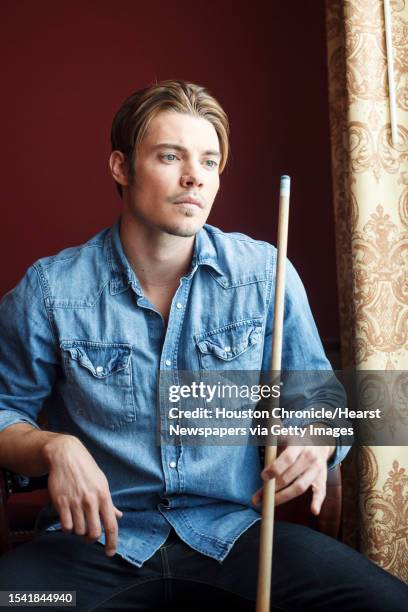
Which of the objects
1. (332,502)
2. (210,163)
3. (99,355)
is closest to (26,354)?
(99,355)

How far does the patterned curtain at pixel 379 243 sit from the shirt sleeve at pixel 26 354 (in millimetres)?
744

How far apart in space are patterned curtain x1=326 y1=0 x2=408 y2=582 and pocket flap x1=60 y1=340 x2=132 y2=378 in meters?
0.61

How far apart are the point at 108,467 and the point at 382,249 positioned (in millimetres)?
835

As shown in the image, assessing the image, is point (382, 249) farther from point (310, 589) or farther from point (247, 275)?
point (310, 589)

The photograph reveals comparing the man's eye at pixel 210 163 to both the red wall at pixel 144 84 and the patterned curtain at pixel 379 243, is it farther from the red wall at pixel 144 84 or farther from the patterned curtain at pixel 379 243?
the red wall at pixel 144 84

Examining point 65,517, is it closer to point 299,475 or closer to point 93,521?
point 93,521

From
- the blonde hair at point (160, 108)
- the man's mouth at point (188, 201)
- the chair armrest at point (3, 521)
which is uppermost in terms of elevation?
the blonde hair at point (160, 108)

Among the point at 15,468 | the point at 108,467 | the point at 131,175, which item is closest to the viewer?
the point at 15,468

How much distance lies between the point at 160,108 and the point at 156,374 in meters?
0.56

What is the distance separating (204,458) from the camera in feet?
5.39

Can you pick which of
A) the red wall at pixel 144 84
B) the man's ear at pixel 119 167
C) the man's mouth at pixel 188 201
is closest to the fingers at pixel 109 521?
the man's mouth at pixel 188 201

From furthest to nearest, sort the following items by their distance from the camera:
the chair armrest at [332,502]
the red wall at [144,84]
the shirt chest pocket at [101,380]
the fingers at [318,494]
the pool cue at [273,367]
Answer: the red wall at [144,84], the shirt chest pocket at [101,380], the chair armrest at [332,502], the fingers at [318,494], the pool cue at [273,367]

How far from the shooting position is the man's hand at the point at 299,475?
1.38 metres

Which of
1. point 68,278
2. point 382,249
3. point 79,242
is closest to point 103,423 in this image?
point 68,278
